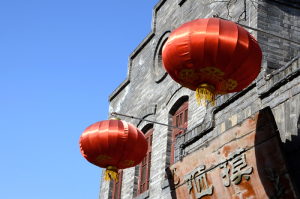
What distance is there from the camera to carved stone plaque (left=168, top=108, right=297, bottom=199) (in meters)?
6.27

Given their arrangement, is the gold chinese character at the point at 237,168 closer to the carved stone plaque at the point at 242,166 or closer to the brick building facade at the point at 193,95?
the carved stone plaque at the point at 242,166

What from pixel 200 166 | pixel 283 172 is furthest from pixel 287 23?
pixel 283 172

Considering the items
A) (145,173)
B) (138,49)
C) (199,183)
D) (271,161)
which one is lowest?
(271,161)

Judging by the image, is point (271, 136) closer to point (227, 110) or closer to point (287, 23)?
point (227, 110)

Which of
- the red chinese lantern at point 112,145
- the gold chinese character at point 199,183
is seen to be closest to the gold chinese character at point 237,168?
the gold chinese character at point 199,183

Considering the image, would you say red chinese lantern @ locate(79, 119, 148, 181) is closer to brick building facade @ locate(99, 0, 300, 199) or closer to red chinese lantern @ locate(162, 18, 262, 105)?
brick building facade @ locate(99, 0, 300, 199)

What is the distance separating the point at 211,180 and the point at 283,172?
63.8 inches

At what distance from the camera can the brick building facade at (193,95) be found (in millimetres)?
7191

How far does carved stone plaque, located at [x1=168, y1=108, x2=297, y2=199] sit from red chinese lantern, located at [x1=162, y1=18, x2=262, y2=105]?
67cm

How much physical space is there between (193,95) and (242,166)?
16.6 feet

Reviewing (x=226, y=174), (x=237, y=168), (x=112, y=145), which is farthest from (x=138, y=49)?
(x=237, y=168)

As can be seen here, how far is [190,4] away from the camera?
1359cm

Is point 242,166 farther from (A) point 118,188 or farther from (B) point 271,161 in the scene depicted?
(A) point 118,188

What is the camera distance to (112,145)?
31.7 ft
